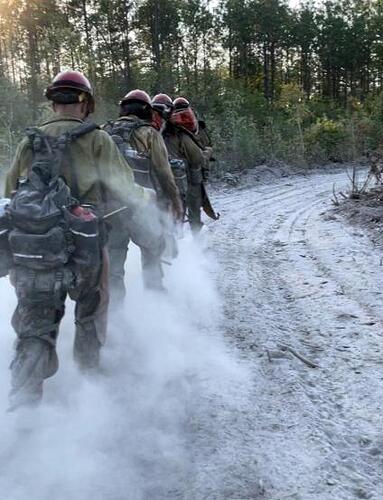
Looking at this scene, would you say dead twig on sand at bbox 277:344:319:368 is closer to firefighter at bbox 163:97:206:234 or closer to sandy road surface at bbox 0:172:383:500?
sandy road surface at bbox 0:172:383:500

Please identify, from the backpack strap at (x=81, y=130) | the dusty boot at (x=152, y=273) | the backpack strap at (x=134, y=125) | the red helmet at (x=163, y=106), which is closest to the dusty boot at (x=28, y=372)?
the backpack strap at (x=81, y=130)

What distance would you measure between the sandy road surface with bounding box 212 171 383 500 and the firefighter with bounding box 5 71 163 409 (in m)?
1.11

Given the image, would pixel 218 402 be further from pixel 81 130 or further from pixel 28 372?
pixel 81 130

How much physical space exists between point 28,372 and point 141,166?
2634mm

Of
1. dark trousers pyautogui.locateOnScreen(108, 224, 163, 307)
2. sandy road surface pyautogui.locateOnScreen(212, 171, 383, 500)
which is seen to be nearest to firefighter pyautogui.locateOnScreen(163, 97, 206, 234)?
sandy road surface pyautogui.locateOnScreen(212, 171, 383, 500)

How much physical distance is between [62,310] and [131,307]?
1.88m

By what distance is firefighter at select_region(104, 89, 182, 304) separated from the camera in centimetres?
465

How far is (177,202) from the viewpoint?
17.2 feet

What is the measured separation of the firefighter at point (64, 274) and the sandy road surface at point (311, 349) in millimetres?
1105

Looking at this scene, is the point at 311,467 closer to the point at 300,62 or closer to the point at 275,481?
the point at 275,481

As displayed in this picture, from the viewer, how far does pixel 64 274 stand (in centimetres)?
280

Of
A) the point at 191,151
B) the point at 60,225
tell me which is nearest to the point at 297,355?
the point at 60,225

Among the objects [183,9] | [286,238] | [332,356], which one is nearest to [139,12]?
[183,9]

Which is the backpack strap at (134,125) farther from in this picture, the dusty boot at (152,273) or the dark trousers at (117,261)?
the dusty boot at (152,273)
